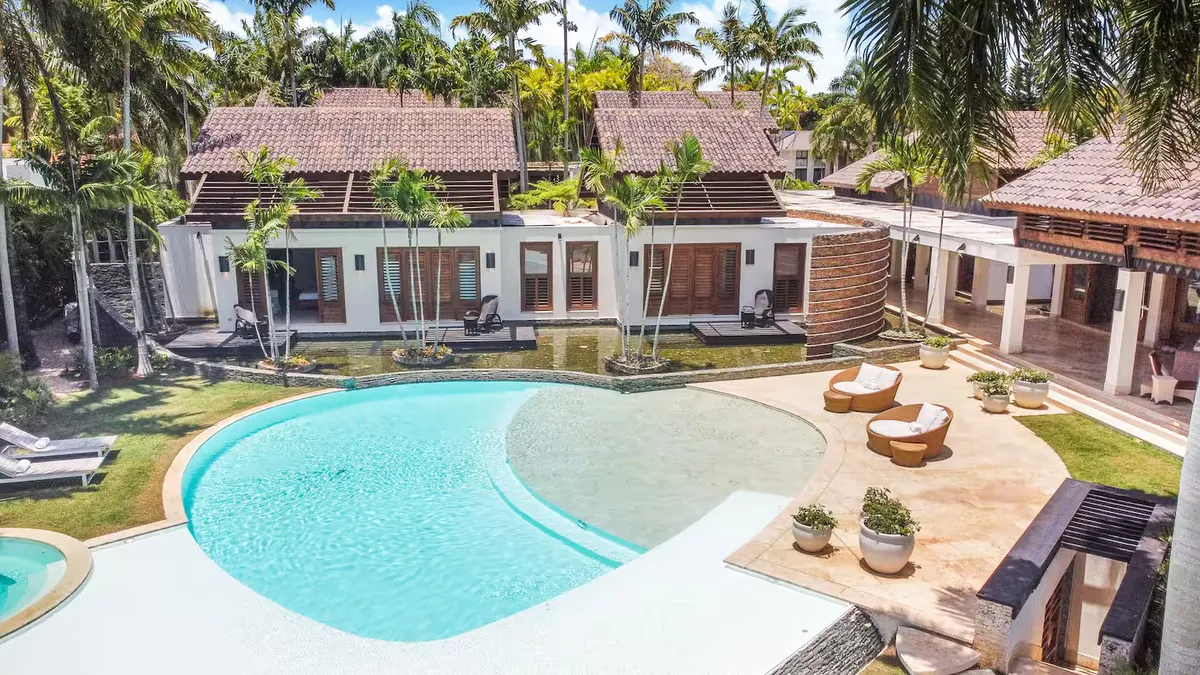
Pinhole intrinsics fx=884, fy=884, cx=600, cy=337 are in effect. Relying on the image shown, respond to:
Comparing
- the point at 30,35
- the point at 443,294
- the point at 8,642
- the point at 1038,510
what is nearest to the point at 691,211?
the point at 443,294

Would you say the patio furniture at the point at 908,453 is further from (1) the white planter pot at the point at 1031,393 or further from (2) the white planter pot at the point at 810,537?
(1) the white planter pot at the point at 1031,393

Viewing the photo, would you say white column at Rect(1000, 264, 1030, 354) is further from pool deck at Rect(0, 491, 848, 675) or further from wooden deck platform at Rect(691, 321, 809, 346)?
pool deck at Rect(0, 491, 848, 675)

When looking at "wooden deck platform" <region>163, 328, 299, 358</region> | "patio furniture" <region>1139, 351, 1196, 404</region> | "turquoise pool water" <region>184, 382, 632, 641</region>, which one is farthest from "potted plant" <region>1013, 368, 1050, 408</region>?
"wooden deck platform" <region>163, 328, 299, 358</region>

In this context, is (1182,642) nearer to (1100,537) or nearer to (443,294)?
(1100,537)

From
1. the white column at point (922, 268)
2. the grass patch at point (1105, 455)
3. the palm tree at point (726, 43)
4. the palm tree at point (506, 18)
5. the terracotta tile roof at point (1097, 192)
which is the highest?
the palm tree at point (726, 43)

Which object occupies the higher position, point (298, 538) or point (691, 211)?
point (691, 211)

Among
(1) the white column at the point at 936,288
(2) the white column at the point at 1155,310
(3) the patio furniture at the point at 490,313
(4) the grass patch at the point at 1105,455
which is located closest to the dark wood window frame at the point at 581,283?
(3) the patio furniture at the point at 490,313
